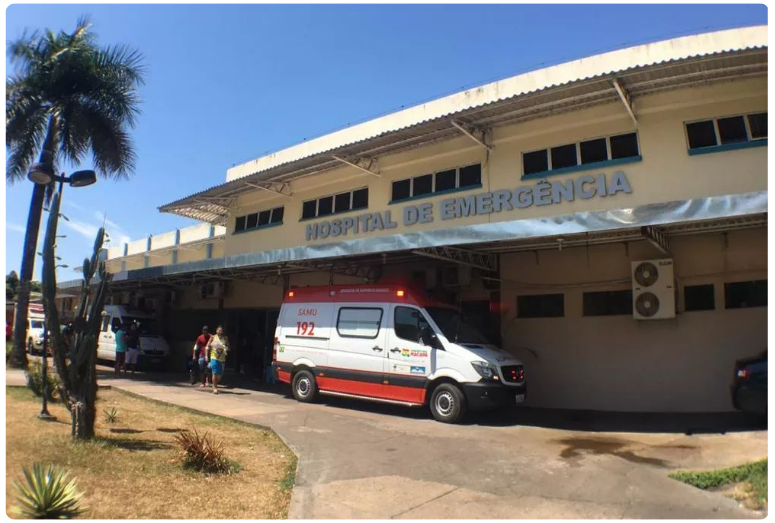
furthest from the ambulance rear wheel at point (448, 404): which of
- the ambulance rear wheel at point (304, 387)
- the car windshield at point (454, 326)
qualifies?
the ambulance rear wheel at point (304, 387)

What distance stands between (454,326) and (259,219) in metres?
9.96

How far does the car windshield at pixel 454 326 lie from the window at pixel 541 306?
2227mm

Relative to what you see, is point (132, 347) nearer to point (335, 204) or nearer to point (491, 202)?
point (335, 204)

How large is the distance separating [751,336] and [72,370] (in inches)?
461

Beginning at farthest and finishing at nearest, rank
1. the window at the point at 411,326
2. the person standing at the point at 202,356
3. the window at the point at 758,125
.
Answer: the person standing at the point at 202,356 → the window at the point at 411,326 → the window at the point at 758,125

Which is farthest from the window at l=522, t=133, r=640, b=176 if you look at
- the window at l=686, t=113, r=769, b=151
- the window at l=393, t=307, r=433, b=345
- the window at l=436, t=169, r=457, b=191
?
the window at l=393, t=307, r=433, b=345

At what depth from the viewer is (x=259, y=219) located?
1839 cm

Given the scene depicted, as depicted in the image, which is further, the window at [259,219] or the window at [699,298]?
the window at [259,219]

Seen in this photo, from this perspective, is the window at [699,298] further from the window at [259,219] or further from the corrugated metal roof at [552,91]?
the window at [259,219]

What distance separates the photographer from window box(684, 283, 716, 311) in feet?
35.1

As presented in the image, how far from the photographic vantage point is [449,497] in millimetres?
5566

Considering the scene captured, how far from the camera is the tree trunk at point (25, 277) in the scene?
43.1ft

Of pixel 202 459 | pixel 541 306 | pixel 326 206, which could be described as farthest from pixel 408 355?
pixel 326 206

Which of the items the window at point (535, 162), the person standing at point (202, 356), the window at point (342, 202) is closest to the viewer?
the window at point (535, 162)
